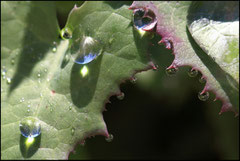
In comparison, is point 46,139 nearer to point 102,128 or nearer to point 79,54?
point 102,128

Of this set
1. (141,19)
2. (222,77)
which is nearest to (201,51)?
(222,77)

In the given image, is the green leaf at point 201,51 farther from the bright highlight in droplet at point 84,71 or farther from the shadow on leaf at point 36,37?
the shadow on leaf at point 36,37

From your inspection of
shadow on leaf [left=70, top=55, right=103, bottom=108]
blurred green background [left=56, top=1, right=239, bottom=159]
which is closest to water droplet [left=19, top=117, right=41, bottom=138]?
shadow on leaf [left=70, top=55, right=103, bottom=108]

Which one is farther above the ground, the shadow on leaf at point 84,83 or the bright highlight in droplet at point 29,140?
the shadow on leaf at point 84,83

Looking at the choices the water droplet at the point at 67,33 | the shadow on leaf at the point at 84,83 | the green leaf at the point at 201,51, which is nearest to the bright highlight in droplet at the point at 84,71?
the shadow on leaf at the point at 84,83

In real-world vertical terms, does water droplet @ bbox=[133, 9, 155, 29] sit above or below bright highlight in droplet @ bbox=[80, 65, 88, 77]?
above

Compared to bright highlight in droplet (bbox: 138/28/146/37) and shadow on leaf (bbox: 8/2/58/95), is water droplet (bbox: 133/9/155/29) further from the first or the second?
shadow on leaf (bbox: 8/2/58/95)
